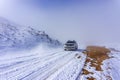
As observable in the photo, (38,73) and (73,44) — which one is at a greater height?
(73,44)

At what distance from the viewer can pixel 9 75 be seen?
12.3m

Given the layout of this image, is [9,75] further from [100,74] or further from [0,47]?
[0,47]

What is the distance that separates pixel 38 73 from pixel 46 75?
760 mm

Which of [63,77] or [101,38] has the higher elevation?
[101,38]

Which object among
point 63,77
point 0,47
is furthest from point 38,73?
point 0,47

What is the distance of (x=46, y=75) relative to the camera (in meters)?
12.7

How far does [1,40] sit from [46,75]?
2028cm

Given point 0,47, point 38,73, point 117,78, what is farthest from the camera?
point 0,47

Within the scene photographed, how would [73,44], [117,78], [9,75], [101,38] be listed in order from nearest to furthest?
[9,75], [117,78], [73,44], [101,38]

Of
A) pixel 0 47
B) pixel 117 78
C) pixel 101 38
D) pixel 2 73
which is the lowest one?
pixel 117 78

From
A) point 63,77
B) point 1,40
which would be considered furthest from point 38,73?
point 1,40

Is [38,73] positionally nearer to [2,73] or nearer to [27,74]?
[27,74]

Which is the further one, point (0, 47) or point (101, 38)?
point (101, 38)

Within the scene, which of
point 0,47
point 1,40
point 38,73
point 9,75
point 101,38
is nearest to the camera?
point 9,75
